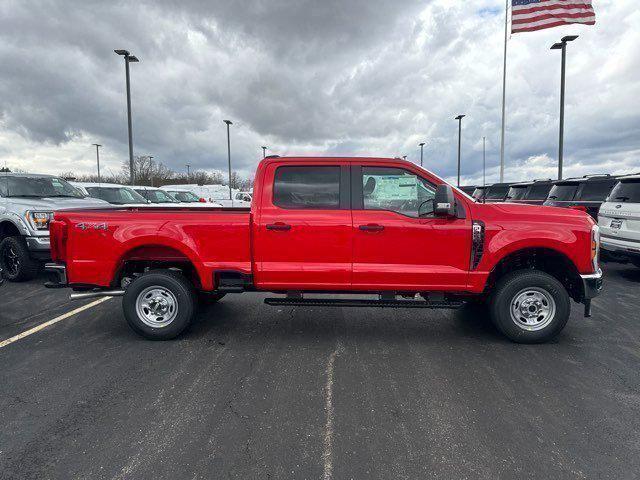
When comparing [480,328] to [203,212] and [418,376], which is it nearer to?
[418,376]

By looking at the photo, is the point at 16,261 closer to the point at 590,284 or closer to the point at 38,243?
the point at 38,243

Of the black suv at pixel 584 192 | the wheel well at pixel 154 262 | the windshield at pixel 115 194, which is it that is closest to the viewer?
the wheel well at pixel 154 262

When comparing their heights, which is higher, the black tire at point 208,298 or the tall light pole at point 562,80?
the tall light pole at point 562,80

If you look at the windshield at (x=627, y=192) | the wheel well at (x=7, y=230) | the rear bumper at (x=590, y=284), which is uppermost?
the windshield at (x=627, y=192)

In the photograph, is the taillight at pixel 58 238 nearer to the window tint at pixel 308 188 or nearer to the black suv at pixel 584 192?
the window tint at pixel 308 188

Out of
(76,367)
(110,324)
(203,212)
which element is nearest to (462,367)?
(203,212)

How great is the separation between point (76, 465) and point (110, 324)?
312 cm

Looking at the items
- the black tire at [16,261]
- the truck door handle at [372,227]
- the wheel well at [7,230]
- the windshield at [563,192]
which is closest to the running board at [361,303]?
the truck door handle at [372,227]

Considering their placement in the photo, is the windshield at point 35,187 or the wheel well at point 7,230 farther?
the windshield at point 35,187

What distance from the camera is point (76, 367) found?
404 cm

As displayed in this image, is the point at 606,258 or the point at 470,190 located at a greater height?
the point at 470,190

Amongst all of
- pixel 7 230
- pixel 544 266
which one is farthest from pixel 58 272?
pixel 544 266

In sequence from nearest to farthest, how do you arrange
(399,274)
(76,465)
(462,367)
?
(76,465)
(462,367)
(399,274)

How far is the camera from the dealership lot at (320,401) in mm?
2600
